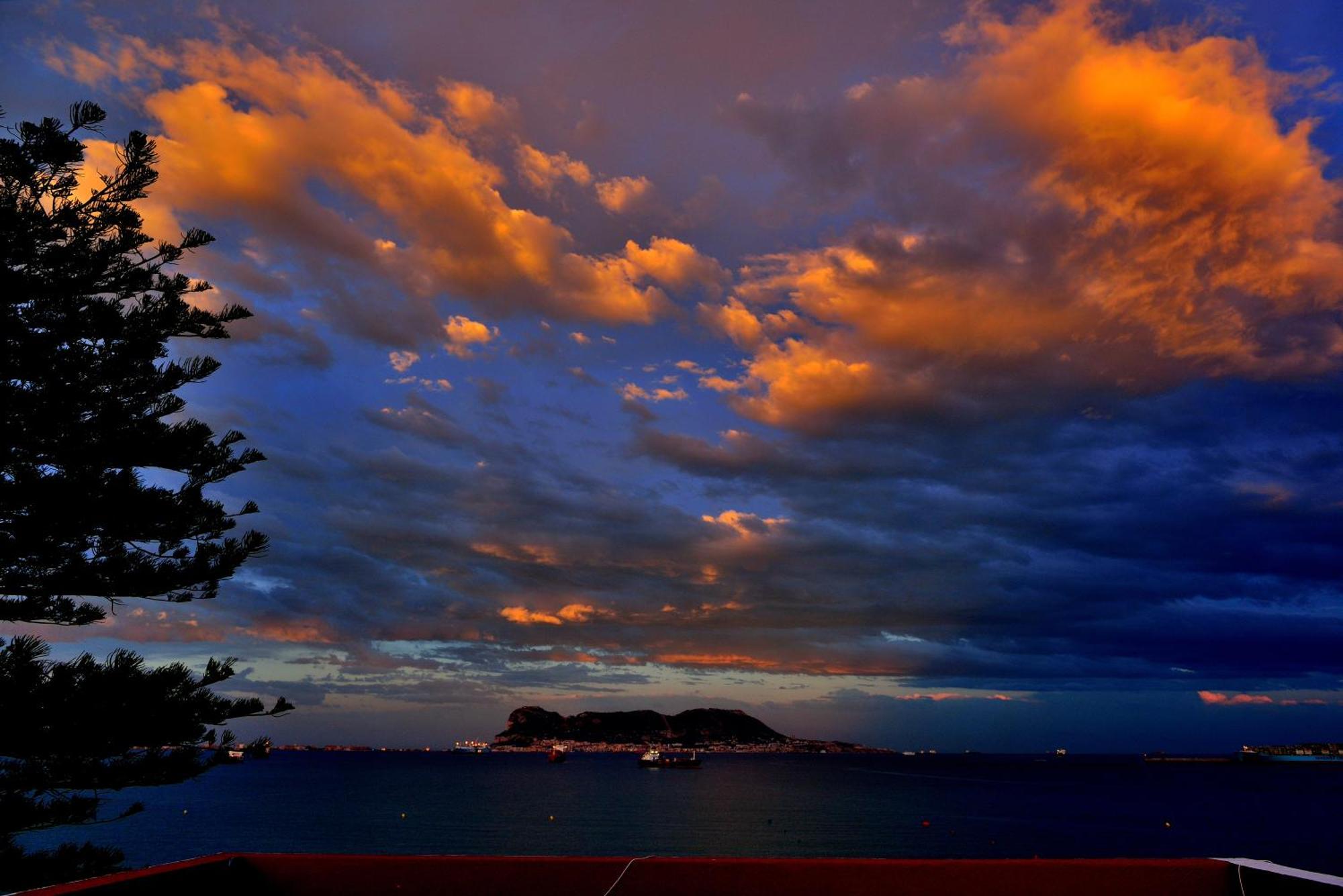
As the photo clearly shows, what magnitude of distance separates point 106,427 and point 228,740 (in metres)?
3.41

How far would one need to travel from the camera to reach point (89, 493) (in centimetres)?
805

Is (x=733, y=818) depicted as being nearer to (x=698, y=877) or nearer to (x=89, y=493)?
(x=89, y=493)

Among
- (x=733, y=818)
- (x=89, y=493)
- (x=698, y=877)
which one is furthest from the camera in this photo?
(x=733, y=818)

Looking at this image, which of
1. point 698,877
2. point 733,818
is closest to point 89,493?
point 698,877

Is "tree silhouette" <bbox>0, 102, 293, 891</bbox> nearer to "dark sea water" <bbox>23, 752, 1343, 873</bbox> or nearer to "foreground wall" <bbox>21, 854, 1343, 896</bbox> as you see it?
"foreground wall" <bbox>21, 854, 1343, 896</bbox>

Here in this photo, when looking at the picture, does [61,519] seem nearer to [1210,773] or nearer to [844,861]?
[844,861]

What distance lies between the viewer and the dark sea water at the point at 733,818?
3809 cm

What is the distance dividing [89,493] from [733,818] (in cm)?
4775

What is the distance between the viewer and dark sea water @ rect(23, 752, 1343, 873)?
125ft

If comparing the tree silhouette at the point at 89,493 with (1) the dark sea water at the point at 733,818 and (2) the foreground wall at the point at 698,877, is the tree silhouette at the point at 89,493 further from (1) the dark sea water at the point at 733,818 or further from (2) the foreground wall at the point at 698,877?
(1) the dark sea water at the point at 733,818

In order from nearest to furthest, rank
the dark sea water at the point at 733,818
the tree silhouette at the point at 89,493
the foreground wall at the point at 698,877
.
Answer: the foreground wall at the point at 698,877, the tree silhouette at the point at 89,493, the dark sea water at the point at 733,818

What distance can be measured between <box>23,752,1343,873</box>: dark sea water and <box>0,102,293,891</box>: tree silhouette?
2937cm

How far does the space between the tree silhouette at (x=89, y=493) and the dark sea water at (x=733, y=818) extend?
29.4m

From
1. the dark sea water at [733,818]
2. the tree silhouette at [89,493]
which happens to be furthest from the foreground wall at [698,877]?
the dark sea water at [733,818]
